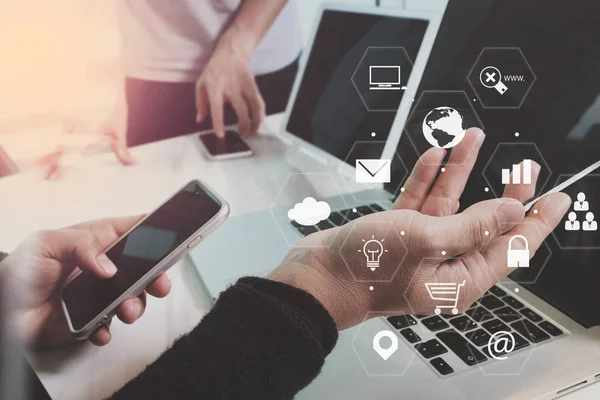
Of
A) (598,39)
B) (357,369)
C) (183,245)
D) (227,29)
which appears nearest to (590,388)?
(357,369)

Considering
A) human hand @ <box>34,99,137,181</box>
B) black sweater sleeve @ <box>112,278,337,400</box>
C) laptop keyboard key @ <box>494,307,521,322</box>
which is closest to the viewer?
black sweater sleeve @ <box>112,278,337,400</box>

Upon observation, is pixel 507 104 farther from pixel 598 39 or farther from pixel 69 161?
pixel 69 161

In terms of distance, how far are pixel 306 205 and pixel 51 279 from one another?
0.99 feet

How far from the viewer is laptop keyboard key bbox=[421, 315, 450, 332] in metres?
0.48

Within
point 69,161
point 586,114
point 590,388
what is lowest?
point 590,388

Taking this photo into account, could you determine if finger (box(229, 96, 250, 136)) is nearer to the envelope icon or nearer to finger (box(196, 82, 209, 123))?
finger (box(196, 82, 209, 123))

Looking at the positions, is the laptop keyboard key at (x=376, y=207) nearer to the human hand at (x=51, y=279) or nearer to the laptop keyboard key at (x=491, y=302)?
the laptop keyboard key at (x=491, y=302)

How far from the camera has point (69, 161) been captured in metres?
0.61

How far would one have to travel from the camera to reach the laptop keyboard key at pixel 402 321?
49 cm

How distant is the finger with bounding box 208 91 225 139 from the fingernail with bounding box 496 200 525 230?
38cm

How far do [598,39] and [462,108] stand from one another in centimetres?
13

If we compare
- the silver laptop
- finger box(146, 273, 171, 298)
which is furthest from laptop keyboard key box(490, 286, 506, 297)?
finger box(146, 273, 171, 298)

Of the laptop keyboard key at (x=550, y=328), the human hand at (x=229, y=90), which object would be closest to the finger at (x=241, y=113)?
→ the human hand at (x=229, y=90)

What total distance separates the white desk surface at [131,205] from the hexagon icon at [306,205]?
28 mm
